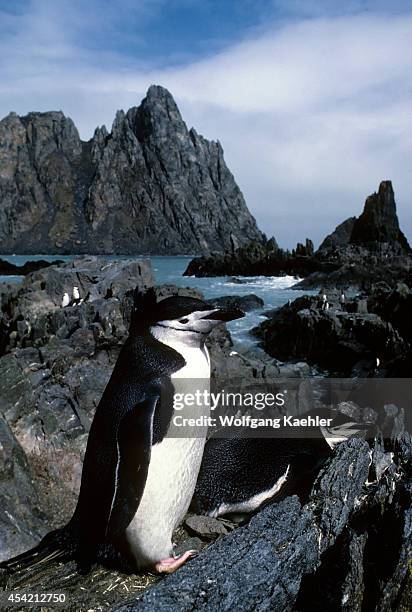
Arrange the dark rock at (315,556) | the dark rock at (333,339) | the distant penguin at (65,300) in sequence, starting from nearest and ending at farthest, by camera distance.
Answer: the dark rock at (315,556) → the dark rock at (333,339) → the distant penguin at (65,300)

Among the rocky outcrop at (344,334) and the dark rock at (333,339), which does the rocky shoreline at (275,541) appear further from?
the dark rock at (333,339)

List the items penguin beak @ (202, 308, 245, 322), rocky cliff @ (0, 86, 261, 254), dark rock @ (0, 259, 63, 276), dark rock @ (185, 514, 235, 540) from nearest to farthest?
penguin beak @ (202, 308, 245, 322)
dark rock @ (185, 514, 235, 540)
dark rock @ (0, 259, 63, 276)
rocky cliff @ (0, 86, 261, 254)

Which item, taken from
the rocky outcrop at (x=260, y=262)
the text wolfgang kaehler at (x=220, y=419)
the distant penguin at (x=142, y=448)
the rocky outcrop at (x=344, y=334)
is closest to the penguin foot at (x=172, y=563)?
the distant penguin at (x=142, y=448)

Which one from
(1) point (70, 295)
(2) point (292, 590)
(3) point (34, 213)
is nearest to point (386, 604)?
(2) point (292, 590)

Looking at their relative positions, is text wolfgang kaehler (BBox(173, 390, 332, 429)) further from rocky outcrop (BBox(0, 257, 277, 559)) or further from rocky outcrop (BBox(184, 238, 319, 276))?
rocky outcrop (BBox(184, 238, 319, 276))

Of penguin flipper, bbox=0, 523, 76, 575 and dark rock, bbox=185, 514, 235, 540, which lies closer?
penguin flipper, bbox=0, 523, 76, 575

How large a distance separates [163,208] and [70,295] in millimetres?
104481

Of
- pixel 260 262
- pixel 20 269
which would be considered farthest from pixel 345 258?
pixel 20 269

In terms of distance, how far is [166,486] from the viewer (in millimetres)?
2109

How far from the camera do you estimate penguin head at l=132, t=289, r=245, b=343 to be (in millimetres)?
1912

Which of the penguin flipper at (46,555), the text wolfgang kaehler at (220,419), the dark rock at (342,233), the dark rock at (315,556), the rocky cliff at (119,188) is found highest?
the rocky cliff at (119,188)

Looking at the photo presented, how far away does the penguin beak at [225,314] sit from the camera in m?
1.87

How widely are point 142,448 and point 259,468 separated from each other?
87 centimetres

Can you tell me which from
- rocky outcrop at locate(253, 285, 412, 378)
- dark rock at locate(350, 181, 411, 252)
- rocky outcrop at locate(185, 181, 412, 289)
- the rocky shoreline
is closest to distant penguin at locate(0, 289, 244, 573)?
the rocky shoreline
